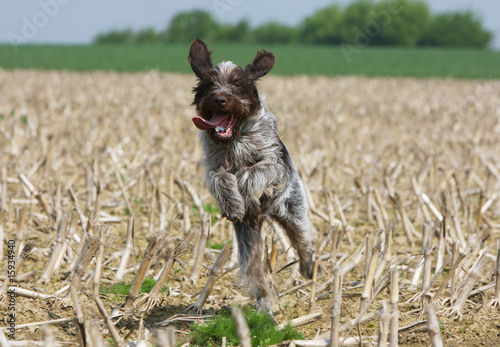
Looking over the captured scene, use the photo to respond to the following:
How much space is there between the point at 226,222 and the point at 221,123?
3.23 m

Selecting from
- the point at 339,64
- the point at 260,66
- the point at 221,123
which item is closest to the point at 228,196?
the point at 221,123

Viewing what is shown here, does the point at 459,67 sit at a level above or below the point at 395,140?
above

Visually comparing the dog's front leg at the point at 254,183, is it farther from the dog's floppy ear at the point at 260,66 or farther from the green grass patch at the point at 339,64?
the green grass patch at the point at 339,64

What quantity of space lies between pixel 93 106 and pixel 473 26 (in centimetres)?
8980

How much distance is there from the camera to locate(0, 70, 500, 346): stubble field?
449 centimetres

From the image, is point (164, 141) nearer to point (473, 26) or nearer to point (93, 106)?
point (93, 106)

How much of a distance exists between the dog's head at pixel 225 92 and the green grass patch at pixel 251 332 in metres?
1.29

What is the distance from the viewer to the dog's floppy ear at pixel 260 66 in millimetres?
4137

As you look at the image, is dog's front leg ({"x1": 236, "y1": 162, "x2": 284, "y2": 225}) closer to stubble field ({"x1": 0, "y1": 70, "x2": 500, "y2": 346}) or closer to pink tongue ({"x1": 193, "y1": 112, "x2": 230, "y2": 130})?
pink tongue ({"x1": 193, "y1": 112, "x2": 230, "y2": 130})

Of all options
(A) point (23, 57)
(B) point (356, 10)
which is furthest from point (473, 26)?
(A) point (23, 57)

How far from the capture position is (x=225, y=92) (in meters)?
3.92

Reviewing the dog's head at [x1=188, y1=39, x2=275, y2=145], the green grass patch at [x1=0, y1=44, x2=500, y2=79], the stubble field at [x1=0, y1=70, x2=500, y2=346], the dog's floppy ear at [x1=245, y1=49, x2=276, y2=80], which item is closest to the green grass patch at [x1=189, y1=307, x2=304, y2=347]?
the stubble field at [x1=0, y1=70, x2=500, y2=346]

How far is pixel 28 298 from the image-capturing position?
4.72 meters

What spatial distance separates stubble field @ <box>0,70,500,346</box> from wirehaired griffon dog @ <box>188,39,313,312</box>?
467mm
